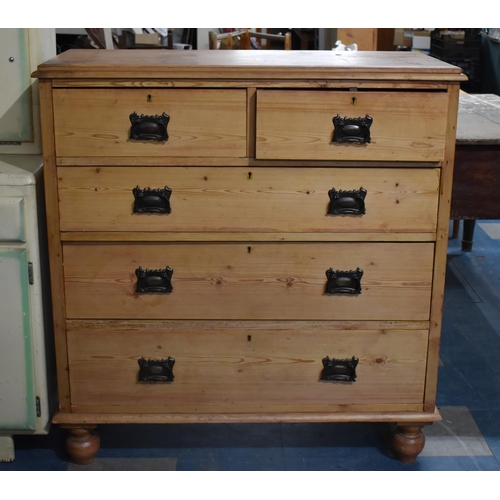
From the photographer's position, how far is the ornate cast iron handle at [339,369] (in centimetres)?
232

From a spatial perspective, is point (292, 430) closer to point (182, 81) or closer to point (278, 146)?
point (278, 146)

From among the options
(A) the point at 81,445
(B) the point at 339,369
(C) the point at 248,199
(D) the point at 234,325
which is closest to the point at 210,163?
(C) the point at 248,199

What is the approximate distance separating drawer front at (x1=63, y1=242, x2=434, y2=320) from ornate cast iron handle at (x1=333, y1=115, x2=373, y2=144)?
316mm

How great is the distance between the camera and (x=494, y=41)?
7.07 m

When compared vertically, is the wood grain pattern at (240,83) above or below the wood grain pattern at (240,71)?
below

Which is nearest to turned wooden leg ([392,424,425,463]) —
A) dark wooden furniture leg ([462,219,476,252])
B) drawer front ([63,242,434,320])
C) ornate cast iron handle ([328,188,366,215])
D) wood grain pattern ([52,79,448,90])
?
drawer front ([63,242,434,320])

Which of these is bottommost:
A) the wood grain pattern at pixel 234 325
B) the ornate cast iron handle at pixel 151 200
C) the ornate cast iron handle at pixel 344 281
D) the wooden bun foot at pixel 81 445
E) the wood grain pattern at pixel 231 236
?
the wooden bun foot at pixel 81 445

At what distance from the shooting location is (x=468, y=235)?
4.30 metres

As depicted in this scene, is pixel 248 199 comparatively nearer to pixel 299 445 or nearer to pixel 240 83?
pixel 240 83

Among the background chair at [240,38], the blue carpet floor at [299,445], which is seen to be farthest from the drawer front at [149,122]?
the background chair at [240,38]

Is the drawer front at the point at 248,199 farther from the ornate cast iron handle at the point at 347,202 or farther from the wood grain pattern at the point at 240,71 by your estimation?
the wood grain pattern at the point at 240,71

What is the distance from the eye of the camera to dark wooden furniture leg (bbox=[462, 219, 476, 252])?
4277 millimetres

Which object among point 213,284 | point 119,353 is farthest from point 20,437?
point 213,284

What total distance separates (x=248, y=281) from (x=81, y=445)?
76 cm
